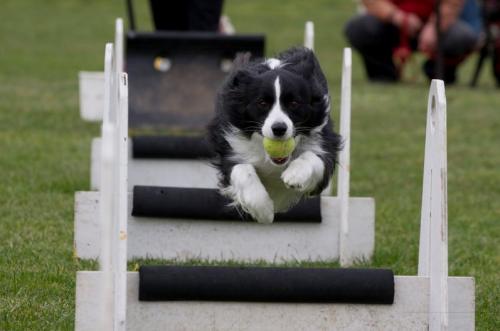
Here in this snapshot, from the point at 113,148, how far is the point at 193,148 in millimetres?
3681

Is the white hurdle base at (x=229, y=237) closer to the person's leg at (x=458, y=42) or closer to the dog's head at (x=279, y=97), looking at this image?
the dog's head at (x=279, y=97)

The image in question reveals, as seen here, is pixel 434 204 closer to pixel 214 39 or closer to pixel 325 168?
pixel 325 168

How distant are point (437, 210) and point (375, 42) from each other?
11016 millimetres

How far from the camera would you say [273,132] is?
4.82m

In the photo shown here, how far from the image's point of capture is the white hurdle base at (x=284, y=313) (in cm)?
437

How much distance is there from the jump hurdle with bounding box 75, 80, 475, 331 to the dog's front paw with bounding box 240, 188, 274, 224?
567mm

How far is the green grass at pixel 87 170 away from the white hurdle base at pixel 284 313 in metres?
0.42

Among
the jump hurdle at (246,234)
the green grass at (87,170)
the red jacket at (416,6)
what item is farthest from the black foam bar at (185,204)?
the red jacket at (416,6)

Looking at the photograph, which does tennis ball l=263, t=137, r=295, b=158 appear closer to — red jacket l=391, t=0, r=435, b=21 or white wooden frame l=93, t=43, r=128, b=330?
white wooden frame l=93, t=43, r=128, b=330

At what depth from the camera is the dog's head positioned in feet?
16.1

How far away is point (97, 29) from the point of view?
22953 millimetres

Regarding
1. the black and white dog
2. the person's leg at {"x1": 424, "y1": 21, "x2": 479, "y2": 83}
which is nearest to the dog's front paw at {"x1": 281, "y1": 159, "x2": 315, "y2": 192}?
the black and white dog

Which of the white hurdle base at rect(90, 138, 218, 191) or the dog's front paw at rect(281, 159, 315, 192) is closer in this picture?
the dog's front paw at rect(281, 159, 315, 192)

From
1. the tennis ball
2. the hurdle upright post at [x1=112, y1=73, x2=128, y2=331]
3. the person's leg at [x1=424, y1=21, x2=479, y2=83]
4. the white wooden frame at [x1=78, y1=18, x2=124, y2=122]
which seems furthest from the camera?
the person's leg at [x1=424, y1=21, x2=479, y2=83]
